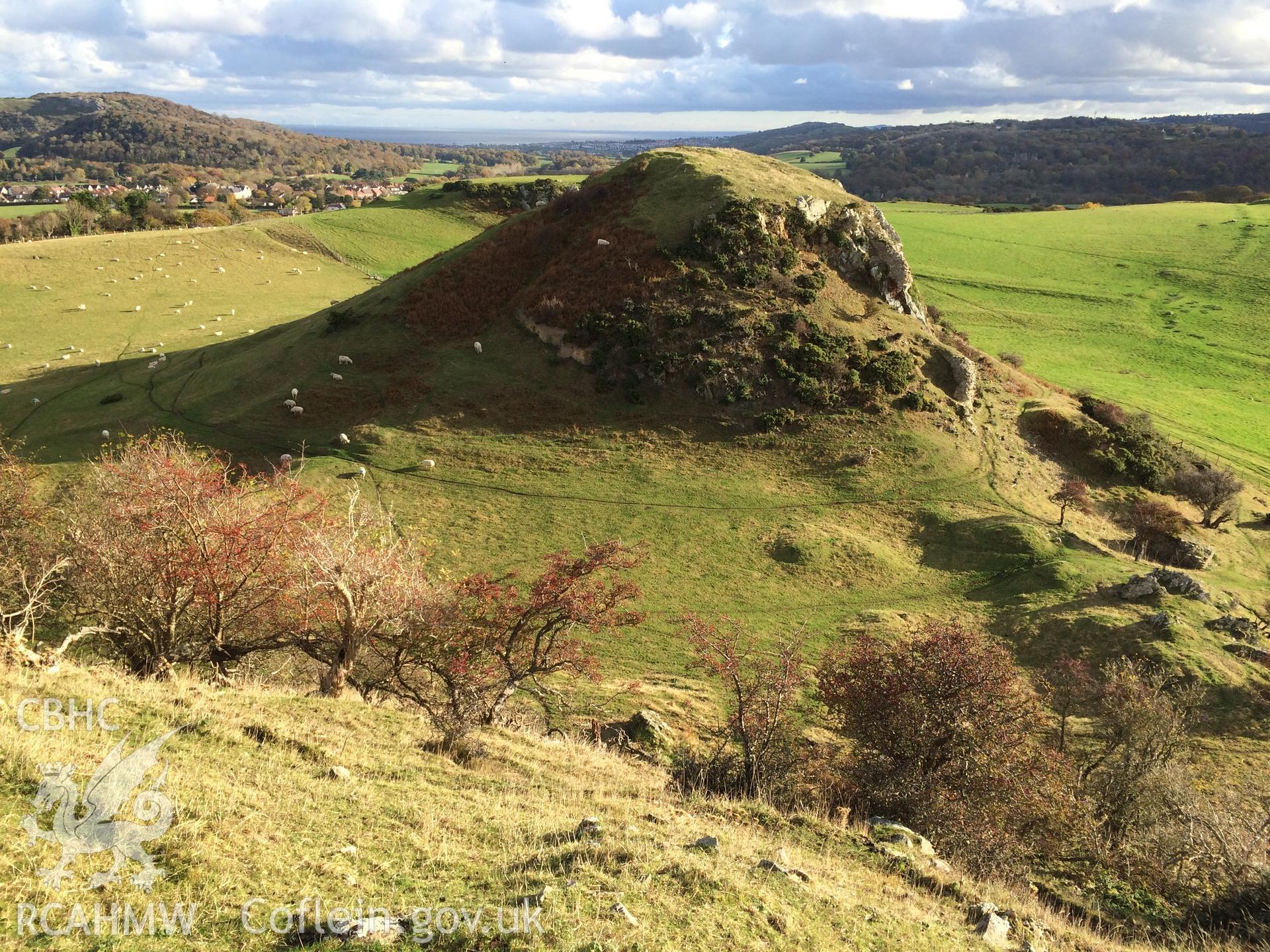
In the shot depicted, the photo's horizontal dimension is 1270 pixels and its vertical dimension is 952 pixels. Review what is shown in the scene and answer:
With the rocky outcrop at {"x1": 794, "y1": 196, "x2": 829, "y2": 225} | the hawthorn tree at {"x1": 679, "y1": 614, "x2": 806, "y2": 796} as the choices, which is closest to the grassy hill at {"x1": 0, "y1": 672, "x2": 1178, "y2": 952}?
the hawthorn tree at {"x1": 679, "y1": 614, "x2": 806, "y2": 796}

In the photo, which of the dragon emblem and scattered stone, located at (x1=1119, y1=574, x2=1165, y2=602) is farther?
scattered stone, located at (x1=1119, y1=574, x2=1165, y2=602)

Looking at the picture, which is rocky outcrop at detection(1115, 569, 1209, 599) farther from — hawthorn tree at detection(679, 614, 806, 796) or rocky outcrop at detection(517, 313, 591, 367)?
rocky outcrop at detection(517, 313, 591, 367)

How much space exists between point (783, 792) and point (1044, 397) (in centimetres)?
4858

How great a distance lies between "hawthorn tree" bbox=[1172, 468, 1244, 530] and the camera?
42.8m

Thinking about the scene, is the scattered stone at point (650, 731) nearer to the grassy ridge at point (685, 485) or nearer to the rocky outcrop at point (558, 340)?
the grassy ridge at point (685, 485)

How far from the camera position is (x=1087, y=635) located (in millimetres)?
29484

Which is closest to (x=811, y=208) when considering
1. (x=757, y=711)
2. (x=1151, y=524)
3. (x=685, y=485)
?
(x=685, y=485)

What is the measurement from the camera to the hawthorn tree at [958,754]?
1684 centimetres

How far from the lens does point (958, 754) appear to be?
57.7 feet

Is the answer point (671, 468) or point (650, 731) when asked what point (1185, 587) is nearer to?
point (671, 468)

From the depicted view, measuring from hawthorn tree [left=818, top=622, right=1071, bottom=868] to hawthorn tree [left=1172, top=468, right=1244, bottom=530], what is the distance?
3511 cm

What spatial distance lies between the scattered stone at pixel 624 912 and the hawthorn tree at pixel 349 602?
35.7 ft

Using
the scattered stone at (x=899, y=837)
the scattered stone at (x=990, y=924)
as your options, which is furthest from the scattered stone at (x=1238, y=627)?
the scattered stone at (x=990, y=924)

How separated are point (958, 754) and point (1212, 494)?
127ft
